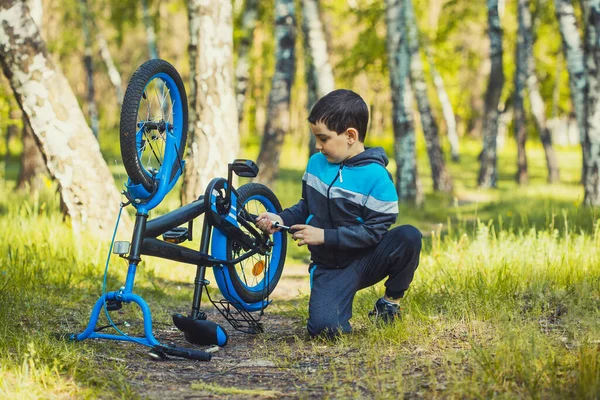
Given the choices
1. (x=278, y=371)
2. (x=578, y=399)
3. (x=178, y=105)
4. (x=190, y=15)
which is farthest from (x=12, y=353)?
(x=190, y=15)

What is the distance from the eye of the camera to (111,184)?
6.94 metres

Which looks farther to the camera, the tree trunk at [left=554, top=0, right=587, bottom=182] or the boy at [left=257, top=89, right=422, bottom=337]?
the tree trunk at [left=554, top=0, right=587, bottom=182]

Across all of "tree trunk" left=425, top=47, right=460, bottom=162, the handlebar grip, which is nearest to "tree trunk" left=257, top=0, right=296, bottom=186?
the handlebar grip

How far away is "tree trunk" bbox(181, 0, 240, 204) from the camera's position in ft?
25.4

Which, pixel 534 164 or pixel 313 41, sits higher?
pixel 313 41

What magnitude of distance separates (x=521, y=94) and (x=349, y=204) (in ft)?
47.9

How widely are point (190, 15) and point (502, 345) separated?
5.78 m

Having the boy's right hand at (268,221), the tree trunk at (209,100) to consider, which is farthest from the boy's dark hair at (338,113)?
the tree trunk at (209,100)

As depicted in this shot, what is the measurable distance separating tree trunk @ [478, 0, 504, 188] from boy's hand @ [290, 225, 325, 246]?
12.6 m

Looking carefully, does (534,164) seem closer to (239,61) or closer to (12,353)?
(239,61)

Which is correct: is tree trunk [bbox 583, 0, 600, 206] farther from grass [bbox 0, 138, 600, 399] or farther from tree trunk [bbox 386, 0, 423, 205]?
tree trunk [bbox 386, 0, 423, 205]

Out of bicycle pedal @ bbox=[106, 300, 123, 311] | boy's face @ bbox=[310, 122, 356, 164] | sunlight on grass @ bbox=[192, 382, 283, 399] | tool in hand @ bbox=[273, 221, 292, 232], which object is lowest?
sunlight on grass @ bbox=[192, 382, 283, 399]

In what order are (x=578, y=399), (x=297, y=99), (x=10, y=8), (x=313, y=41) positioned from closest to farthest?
(x=578, y=399) → (x=10, y=8) → (x=313, y=41) → (x=297, y=99)

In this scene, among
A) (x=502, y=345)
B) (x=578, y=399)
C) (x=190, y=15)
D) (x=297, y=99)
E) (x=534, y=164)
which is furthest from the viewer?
(x=297, y=99)
